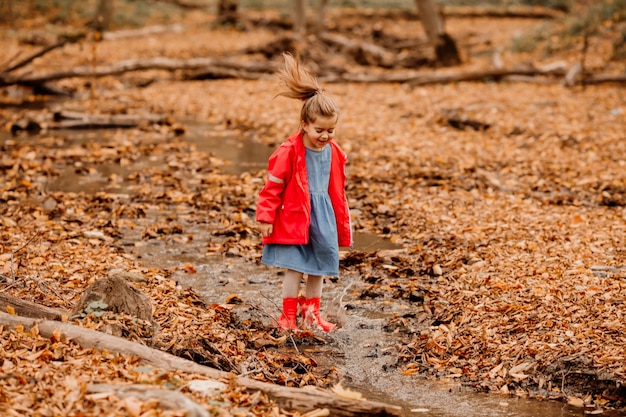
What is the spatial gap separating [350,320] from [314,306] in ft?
1.08

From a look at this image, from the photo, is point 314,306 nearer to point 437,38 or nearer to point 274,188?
point 274,188

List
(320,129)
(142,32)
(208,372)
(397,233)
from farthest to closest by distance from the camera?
1. (142,32)
2. (397,233)
3. (320,129)
4. (208,372)

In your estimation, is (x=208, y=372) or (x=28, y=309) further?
(x=28, y=309)

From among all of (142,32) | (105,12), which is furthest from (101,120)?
(142,32)

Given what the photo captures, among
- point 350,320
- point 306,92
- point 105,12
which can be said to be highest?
point 105,12

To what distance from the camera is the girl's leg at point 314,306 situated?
4969 millimetres

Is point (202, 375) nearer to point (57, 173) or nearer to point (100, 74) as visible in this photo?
point (57, 173)

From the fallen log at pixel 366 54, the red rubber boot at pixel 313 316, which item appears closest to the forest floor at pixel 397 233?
the red rubber boot at pixel 313 316

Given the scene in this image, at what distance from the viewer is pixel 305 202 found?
477 centimetres

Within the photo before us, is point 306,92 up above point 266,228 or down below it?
above

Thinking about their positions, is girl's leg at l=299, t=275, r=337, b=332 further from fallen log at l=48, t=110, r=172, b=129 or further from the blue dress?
fallen log at l=48, t=110, r=172, b=129

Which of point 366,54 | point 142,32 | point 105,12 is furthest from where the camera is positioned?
point 142,32

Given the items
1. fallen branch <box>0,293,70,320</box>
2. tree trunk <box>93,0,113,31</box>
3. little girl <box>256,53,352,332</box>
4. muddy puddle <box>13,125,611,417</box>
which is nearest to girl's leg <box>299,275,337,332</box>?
little girl <box>256,53,352,332</box>

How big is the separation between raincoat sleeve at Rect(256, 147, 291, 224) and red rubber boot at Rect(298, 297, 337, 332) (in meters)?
0.65
